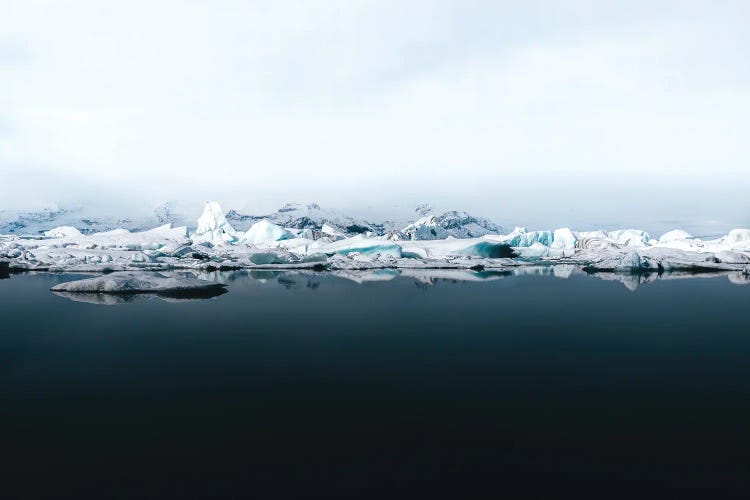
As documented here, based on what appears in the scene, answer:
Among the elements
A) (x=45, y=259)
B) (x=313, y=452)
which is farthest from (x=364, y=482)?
(x=45, y=259)

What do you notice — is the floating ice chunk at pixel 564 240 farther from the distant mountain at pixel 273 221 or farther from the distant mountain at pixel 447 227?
the distant mountain at pixel 273 221

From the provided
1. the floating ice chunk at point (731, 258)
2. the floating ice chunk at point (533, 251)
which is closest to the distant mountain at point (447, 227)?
the floating ice chunk at point (533, 251)

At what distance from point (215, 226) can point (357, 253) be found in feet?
90.4

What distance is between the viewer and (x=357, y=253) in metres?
35.4

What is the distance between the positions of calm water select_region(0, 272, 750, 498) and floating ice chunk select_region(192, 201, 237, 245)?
36.6 metres

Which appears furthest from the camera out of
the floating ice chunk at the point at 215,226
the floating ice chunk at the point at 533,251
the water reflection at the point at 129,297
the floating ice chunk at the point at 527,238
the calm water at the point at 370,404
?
the floating ice chunk at the point at 215,226

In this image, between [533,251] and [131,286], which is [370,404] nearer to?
[131,286]

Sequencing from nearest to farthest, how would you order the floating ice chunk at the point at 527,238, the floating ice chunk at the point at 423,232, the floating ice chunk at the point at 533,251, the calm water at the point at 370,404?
the calm water at the point at 370,404 → the floating ice chunk at the point at 533,251 → the floating ice chunk at the point at 527,238 → the floating ice chunk at the point at 423,232

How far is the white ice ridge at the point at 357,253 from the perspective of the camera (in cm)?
2880

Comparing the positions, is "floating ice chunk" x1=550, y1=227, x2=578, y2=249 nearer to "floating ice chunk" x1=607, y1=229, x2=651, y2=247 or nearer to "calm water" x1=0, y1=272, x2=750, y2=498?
"floating ice chunk" x1=607, y1=229, x2=651, y2=247

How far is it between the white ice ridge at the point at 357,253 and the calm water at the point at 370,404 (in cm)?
1629

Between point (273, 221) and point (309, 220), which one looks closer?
point (309, 220)

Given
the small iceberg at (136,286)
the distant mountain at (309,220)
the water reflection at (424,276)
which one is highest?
the distant mountain at (309,220)

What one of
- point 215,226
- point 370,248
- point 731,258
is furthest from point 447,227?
point 731,258
